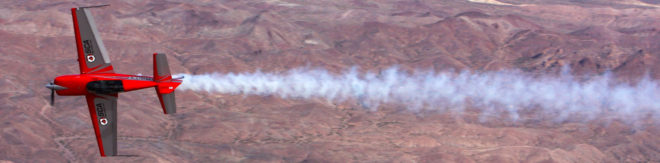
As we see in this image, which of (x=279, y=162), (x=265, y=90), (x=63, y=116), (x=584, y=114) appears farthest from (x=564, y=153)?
(x=63, y=116)

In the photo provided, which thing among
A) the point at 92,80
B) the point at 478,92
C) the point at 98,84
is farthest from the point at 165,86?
the point at 478,92

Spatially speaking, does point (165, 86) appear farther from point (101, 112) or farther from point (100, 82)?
point (101, 112)

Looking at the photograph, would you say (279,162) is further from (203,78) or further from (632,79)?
(632,79)

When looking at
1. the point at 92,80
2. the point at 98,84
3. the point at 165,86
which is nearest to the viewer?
the point at 98,84

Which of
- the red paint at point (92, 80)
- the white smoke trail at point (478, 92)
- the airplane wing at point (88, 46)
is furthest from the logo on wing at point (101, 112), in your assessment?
the white smoke trail at point (478, 92)

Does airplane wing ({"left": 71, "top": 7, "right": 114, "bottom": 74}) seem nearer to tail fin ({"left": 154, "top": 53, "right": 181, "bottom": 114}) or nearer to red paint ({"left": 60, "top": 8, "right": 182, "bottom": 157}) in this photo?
red paint ({"left": 60, "top": 8, "right": 182, "bottom": 157})

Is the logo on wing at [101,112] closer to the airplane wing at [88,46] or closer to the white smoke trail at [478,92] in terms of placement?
the airplane wing at [88,46]

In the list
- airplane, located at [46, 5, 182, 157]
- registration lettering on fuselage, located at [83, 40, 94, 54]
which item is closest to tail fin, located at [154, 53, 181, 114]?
airplane, located at [46, 5, 182, 157]
